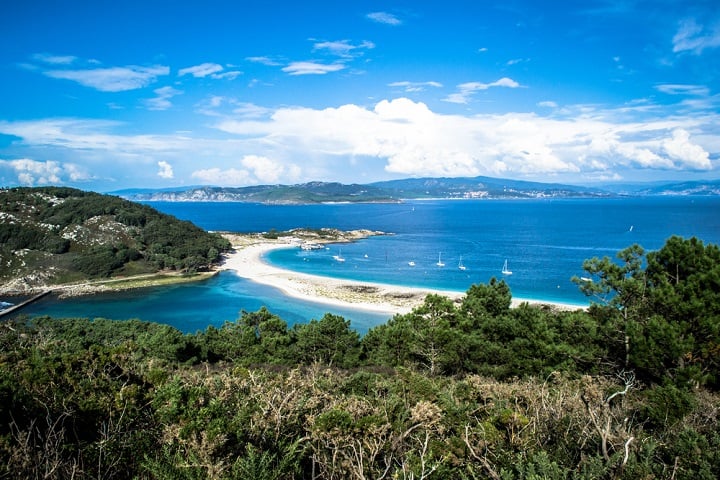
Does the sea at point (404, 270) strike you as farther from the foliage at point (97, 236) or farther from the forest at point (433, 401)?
the forest at point (433, 401)

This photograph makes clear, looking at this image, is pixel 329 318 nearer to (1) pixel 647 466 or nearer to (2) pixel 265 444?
(2) pixel 265 444

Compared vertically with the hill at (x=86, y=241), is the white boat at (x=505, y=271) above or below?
below

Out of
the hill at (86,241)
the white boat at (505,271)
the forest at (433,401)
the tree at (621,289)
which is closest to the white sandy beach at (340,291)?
the hill at (86,241)

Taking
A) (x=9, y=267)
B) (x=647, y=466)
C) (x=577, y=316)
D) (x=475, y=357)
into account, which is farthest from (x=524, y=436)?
(x=9, y=267)

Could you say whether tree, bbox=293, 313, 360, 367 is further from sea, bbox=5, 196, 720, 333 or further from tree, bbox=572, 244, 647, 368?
sea, bbox=5, 196, 720, 333

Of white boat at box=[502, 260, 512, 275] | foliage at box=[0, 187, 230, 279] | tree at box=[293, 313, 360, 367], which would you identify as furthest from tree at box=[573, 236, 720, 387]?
foliage at box=[0, 187, 230, 279]

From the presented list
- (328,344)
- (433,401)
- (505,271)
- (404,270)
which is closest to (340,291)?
(404,270)
